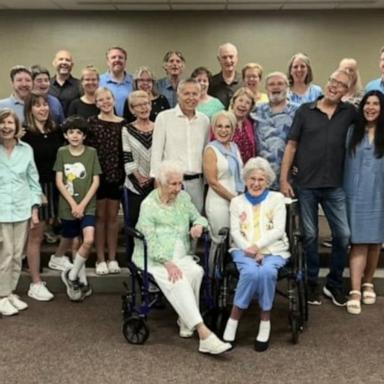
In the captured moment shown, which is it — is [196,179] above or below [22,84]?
below

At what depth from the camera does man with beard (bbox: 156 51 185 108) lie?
423cm

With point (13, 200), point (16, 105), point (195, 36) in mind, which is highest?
point (195, 36)

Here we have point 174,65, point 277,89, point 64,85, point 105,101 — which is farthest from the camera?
point 64,85

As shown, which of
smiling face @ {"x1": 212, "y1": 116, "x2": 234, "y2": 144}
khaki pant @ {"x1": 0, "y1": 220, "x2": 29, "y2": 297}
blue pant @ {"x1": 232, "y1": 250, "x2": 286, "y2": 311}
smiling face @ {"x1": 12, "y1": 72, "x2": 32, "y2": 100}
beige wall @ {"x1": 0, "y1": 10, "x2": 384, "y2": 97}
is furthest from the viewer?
beige wall @ {"x1": 0, "y1": 10, "x2": 384, "y2": 97}

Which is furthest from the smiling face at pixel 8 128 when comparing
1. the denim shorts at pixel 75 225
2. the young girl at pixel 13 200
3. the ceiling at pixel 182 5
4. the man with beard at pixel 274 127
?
the ceiling at pixel 182 5

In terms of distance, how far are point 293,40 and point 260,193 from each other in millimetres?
5035

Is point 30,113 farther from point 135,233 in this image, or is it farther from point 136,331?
point 136,331

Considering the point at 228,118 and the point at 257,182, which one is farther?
the point at 228,118

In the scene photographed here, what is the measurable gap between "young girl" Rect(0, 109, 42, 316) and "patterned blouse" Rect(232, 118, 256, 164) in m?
1.36

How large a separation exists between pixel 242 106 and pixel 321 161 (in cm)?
63

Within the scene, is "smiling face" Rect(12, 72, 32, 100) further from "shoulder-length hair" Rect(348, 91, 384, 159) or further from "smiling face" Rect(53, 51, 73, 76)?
"shoulder-length hair" Rect(348, 91, 384, 159)

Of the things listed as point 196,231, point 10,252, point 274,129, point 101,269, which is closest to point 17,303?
point 10,252

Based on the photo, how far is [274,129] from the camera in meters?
3.64

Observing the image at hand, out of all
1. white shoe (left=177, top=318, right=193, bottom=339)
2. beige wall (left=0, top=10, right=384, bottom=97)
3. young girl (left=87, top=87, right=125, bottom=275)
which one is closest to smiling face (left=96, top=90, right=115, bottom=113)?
young girl (left=87, top=87, right=125, bottom=275)
